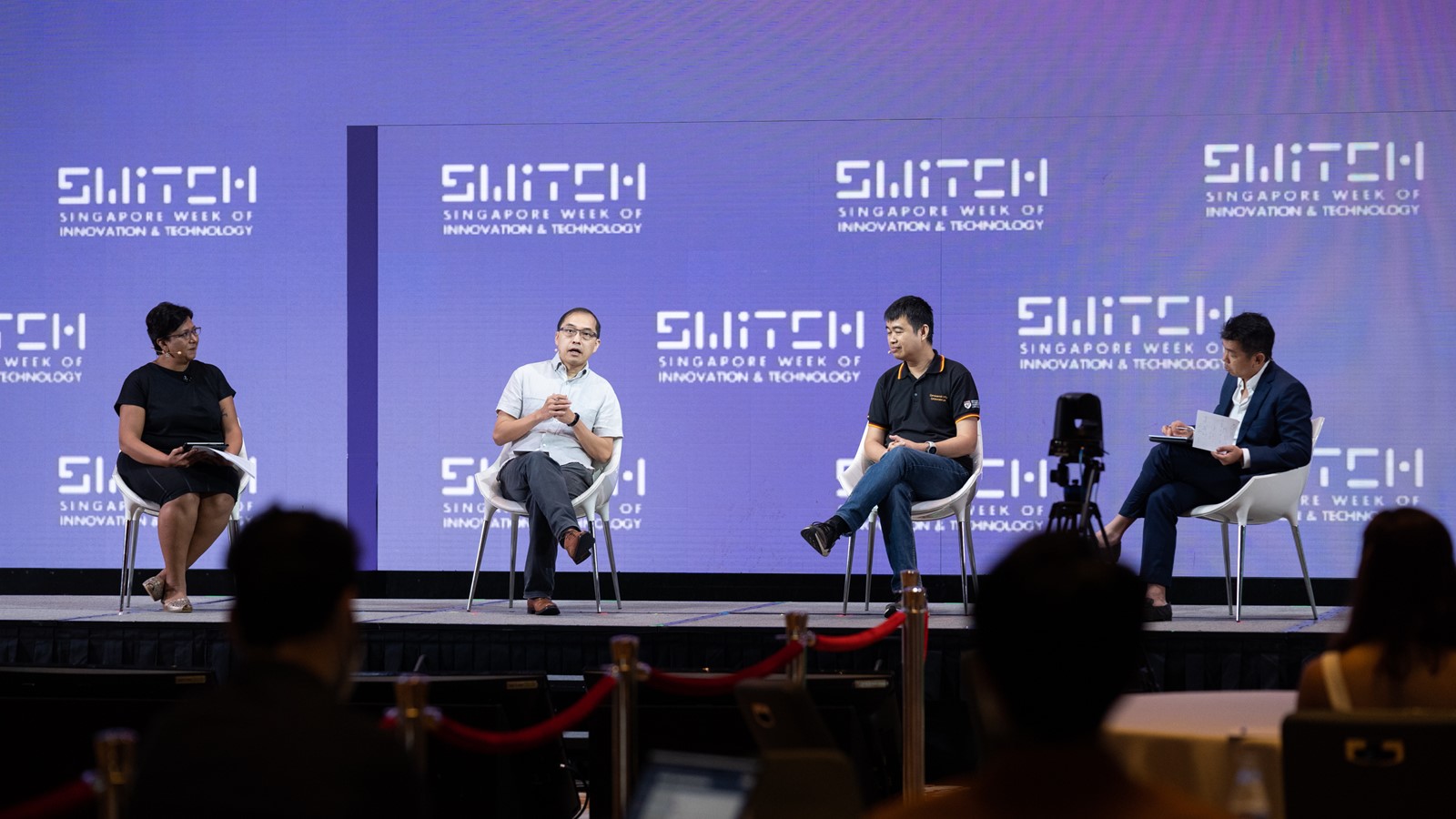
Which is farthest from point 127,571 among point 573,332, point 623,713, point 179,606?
point 623,713

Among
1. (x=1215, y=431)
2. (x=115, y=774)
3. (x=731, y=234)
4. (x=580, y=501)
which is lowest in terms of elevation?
(x=115, y=774)

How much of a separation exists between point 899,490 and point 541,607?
1293 millimetres

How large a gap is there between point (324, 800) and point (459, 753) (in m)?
1.51

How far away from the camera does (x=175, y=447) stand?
16.9 feet

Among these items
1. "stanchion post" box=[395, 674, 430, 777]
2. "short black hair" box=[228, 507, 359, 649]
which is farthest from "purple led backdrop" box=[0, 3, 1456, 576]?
"short black hair" box=[228, 507, 359, 649]

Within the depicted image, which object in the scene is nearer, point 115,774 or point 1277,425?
point 115,774

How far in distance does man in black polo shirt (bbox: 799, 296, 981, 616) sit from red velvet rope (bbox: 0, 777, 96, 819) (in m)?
3.38

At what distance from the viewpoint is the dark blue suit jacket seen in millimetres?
4695

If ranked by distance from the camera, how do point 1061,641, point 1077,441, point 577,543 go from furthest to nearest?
point 577,543
point 1077,441
point 1061,641

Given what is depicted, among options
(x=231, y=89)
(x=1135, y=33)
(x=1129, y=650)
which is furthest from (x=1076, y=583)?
(x=231, y=89)

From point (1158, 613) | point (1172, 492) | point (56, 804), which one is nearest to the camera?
point (56, 804)

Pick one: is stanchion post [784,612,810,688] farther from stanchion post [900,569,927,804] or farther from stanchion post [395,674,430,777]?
stanchion post [395,674,430,777]

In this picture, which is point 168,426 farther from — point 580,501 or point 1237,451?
point 1237,451

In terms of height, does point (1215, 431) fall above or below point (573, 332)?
below
